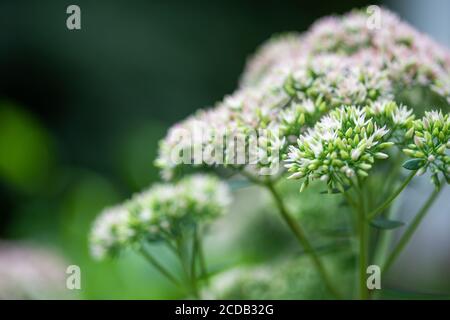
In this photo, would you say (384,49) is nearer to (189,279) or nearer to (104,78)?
(189,279)

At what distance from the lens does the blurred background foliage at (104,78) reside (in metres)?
1.96

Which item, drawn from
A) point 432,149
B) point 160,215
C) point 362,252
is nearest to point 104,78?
point 160,215

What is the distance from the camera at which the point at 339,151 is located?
0.62 metres

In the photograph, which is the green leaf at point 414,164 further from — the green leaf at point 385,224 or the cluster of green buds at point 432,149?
the green leaf at point 385,224

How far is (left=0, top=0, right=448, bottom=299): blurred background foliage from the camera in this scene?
196 cm

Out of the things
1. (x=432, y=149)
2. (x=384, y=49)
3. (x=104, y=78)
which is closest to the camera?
(x=432, y=149)

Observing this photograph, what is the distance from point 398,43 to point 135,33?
2.21 m

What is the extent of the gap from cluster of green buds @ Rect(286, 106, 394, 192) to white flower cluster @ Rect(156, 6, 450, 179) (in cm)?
5

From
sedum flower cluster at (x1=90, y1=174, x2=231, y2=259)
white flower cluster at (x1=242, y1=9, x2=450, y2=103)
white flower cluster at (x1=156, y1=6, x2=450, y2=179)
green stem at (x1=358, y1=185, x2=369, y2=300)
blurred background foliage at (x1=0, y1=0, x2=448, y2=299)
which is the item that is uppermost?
blurred background foliage at (x1=0, y1=0, x2=448, y2=299)

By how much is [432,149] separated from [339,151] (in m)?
0.10

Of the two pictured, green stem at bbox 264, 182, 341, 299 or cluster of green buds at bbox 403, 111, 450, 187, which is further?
green stem at bbox 264, 182, 341, 299

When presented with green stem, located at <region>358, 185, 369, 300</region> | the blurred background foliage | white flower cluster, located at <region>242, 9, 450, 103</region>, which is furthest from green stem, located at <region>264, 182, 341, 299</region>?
the blurred background foliage

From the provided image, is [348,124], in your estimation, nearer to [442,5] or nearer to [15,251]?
[15,251]

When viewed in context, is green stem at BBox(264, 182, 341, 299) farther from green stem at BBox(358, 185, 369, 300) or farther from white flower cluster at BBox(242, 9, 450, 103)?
white flower cluster at BBox(242, 9, 450, 103)
